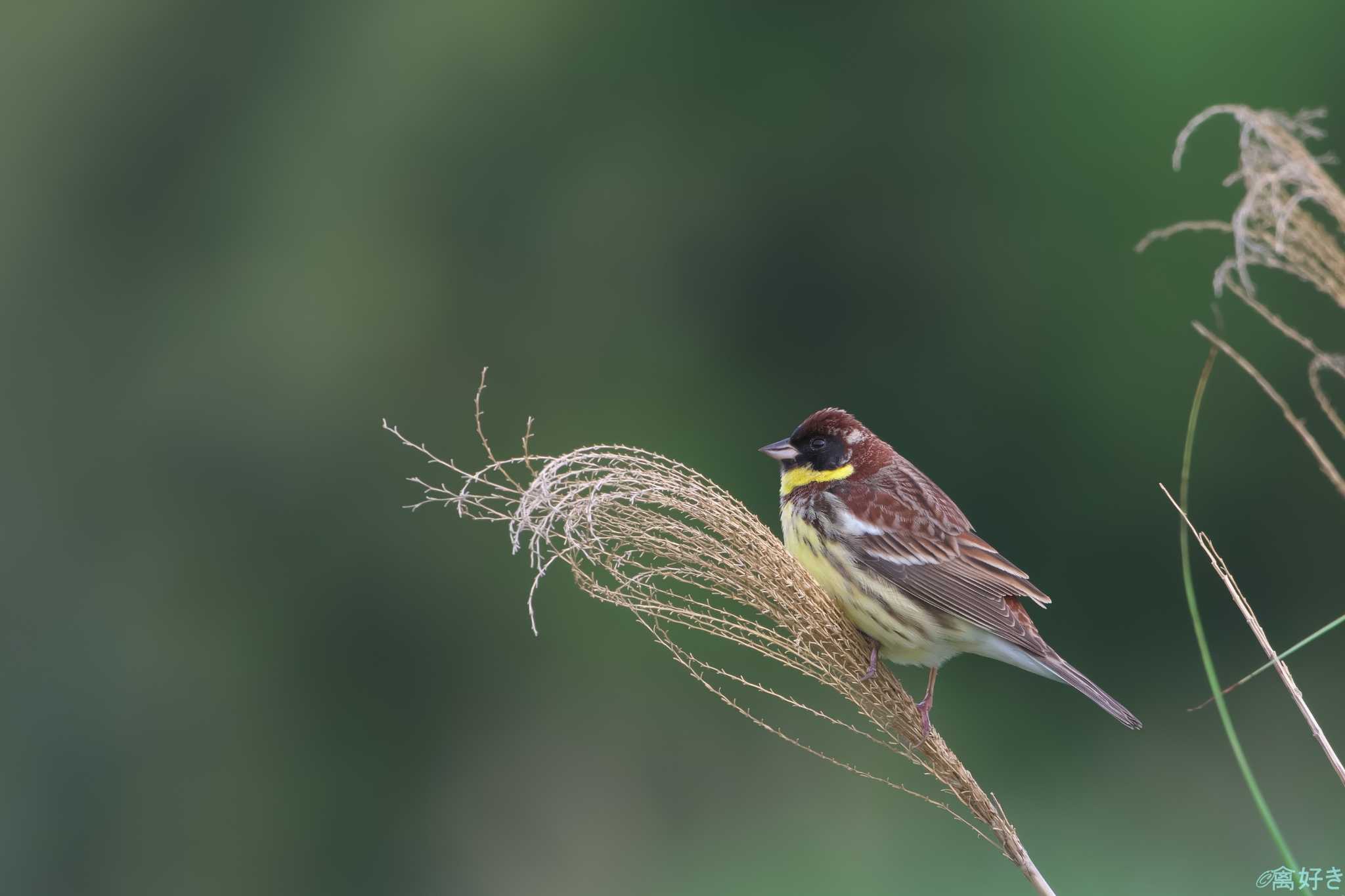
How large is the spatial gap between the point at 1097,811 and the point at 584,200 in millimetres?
5191

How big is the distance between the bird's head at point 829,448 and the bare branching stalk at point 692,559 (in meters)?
0.87

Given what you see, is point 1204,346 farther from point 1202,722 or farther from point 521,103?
point 521,103

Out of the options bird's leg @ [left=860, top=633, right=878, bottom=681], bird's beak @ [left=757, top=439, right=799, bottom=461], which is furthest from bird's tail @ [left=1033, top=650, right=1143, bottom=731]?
bird's beak @ [left=757, top=439, right=799, bottom=461]

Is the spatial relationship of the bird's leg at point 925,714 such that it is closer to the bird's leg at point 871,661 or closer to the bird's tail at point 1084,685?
→ the bird's leg at point 871,661

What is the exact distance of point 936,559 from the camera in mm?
3994

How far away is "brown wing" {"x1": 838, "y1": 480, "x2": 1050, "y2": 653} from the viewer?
12.6ft

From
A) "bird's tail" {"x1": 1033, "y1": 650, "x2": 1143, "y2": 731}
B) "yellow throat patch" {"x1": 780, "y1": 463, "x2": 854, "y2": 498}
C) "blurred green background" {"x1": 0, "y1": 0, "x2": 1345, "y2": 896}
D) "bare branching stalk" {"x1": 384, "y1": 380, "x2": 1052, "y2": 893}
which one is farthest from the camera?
"blurred green background" {"x1": 0, "y1": 0, "x2": 1345, "y2": 896}

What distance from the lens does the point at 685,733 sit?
856 cm

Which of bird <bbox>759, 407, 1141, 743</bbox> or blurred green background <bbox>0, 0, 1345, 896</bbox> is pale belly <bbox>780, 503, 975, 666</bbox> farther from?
blurred green background <bbox>0, 0, 1345, 896</bbox>

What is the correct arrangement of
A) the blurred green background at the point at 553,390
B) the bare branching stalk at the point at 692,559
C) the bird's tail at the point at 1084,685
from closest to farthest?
the bare branching stalk at the point at 692,559
the bird's tail at the point at 1084,685
the blurred green background at the point at 553,390

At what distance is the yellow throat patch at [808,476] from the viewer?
414 centimetres

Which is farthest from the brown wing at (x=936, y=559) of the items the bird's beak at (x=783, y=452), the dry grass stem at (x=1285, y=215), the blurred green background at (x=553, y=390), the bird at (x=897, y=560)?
the blurred green background at (x=553, y=390)

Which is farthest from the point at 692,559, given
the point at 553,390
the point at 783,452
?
the point at 553,390

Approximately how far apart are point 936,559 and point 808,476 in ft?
1.48
